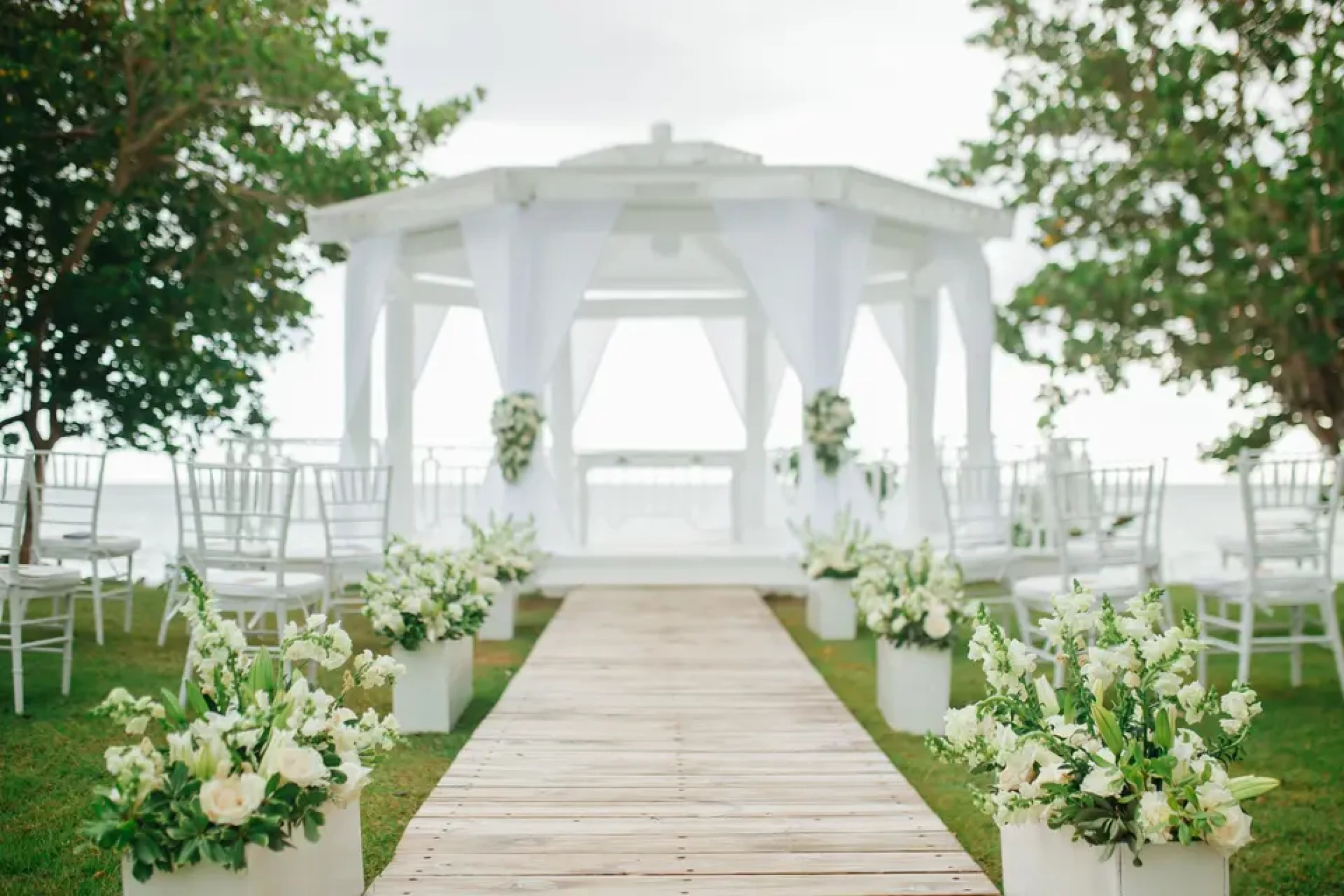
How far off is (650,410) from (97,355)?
9.00 m

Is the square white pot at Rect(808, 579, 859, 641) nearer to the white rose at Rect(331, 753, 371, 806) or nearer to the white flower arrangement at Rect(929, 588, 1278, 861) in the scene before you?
the white flower arrangement at Rect(929, 588, 1278, 861)

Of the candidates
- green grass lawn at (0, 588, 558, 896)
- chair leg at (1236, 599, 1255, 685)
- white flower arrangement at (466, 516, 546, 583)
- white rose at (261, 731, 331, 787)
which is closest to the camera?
white rose at (261, 731, 331, 787)

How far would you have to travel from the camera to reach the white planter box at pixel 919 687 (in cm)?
475

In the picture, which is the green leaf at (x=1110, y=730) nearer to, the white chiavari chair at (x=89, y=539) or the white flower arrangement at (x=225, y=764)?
the white flower arrangement at (x=225, y=764)

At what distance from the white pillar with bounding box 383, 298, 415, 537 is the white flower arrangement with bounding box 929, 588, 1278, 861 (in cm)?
754

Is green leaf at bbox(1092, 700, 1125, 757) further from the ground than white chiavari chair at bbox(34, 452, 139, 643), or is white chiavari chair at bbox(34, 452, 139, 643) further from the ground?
white chiavari chair at bbox(34, 452, 139, 643)

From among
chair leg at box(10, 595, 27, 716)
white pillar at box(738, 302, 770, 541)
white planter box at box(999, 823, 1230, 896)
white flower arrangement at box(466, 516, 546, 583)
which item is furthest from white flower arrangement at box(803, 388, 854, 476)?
white planter box at box(999, 823, 1230, 896)

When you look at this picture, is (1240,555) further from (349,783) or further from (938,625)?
(349,783)

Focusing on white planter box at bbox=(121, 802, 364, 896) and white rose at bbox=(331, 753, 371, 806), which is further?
white rose at bbox=(331, 753, 371, 806)

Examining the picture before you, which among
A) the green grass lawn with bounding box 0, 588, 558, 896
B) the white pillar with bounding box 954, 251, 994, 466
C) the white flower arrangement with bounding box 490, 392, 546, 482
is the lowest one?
the green grass lawn with bounding box 0, 588, 558, 896

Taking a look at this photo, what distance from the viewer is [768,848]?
2922mm

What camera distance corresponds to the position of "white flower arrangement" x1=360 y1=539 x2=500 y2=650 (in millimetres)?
4551

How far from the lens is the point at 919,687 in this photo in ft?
15.7

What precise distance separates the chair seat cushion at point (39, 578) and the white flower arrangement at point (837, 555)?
12.5 ft
